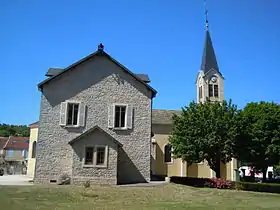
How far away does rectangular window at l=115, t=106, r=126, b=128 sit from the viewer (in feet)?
102

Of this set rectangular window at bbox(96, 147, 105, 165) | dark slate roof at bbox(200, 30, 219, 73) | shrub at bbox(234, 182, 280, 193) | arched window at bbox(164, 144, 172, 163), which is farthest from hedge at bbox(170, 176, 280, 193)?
dark slate roof at bbox(200, 30, 219, 73)

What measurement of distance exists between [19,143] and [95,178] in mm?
67043

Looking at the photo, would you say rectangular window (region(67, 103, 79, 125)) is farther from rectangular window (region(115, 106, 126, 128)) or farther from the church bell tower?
the church bell tower

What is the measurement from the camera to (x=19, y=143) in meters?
88.2

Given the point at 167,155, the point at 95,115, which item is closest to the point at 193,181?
the point at 95,115

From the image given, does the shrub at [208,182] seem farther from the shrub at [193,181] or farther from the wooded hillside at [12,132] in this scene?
the wooded hillside at [12,132]

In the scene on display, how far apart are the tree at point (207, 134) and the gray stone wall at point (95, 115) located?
13.4 ft

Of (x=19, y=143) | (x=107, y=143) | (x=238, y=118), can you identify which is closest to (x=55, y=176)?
(x=107, y=143)

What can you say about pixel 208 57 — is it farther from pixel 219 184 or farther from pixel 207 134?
pixel 219 184

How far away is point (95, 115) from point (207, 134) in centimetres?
1111

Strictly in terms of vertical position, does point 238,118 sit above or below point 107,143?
above

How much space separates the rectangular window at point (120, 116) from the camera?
1230 inches

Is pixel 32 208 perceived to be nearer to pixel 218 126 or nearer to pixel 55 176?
pixel 55 176

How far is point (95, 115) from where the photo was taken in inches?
1209
